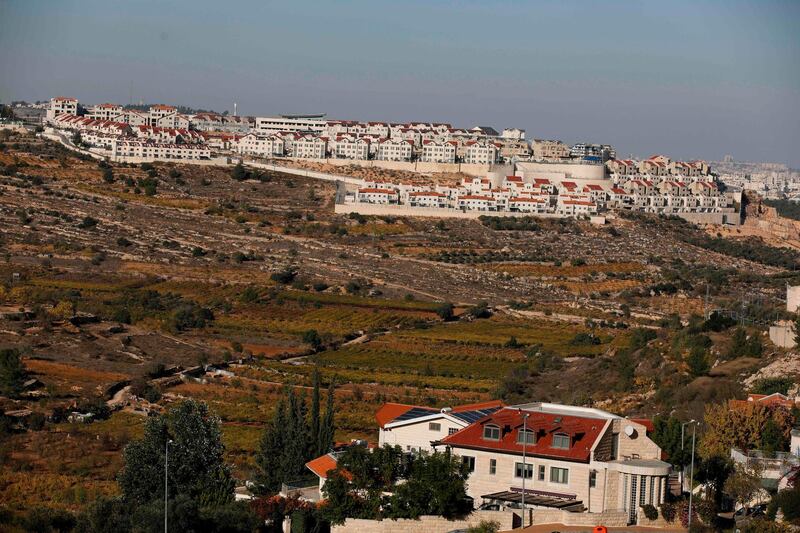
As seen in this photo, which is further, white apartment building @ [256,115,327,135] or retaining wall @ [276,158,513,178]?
white apartment building @ [256,115,327,135]

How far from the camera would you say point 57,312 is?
42.8 m

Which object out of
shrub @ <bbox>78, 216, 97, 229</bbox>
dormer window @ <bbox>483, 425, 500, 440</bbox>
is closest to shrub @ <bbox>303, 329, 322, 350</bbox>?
shrub @ <bbox>78, 216, 97, 229</bbox>

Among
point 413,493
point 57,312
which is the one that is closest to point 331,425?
point 413,493

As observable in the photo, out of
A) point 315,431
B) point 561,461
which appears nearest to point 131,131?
point 315,431

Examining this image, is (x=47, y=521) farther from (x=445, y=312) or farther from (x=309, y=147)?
(x=309, y=147)

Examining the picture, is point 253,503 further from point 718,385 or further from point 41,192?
point 41,192

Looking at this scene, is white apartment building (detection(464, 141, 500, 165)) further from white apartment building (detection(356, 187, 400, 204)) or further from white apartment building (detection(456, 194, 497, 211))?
white apartment building (detection(356, 187, 400, 204))

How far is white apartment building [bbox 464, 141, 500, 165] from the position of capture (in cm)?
8550

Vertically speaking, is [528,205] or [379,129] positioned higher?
[379,129]

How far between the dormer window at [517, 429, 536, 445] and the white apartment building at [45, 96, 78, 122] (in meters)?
83.5

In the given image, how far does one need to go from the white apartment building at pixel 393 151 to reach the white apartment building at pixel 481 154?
3.62m

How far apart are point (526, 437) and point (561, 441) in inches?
15.6

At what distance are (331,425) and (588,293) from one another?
3692 centimetres

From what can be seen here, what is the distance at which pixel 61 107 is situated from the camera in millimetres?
96625
